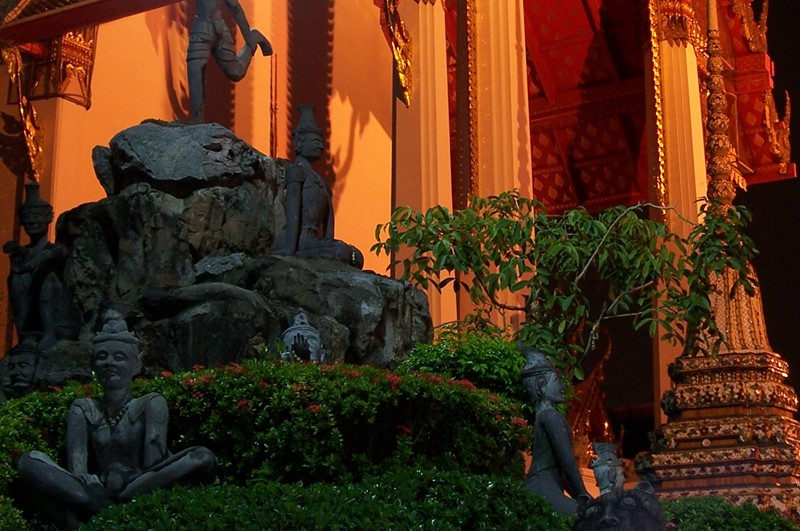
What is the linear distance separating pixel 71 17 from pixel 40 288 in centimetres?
278

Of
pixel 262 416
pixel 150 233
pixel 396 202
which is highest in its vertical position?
pixel 396 202

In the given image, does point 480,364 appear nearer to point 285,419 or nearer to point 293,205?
point 293,205

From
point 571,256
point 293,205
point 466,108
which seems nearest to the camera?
point 571,256

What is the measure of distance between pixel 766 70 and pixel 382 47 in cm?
510

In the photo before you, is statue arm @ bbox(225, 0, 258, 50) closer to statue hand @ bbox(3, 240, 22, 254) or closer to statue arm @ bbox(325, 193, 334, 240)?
statue arm @ bbox(325, 193, 334, 240)

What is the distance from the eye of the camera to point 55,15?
450 inches

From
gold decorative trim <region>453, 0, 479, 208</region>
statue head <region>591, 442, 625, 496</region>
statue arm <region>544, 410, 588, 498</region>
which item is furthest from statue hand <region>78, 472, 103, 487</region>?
gold decorative trim <region>453, 0, 479, 208</region>

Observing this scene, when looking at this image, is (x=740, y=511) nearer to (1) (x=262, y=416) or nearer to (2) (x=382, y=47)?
(1) (x=262, y=416)

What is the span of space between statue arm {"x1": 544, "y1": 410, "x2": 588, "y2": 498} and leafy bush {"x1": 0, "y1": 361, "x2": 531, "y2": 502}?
520 millimetres

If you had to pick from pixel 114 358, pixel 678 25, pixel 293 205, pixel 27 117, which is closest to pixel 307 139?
pixel 293 205

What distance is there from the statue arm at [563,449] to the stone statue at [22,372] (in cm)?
318

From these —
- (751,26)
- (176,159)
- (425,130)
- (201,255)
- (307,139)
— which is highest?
(751,26)

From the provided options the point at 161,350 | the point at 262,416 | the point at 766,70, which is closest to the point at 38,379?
the point at 161,350

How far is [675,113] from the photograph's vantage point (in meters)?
16.0
